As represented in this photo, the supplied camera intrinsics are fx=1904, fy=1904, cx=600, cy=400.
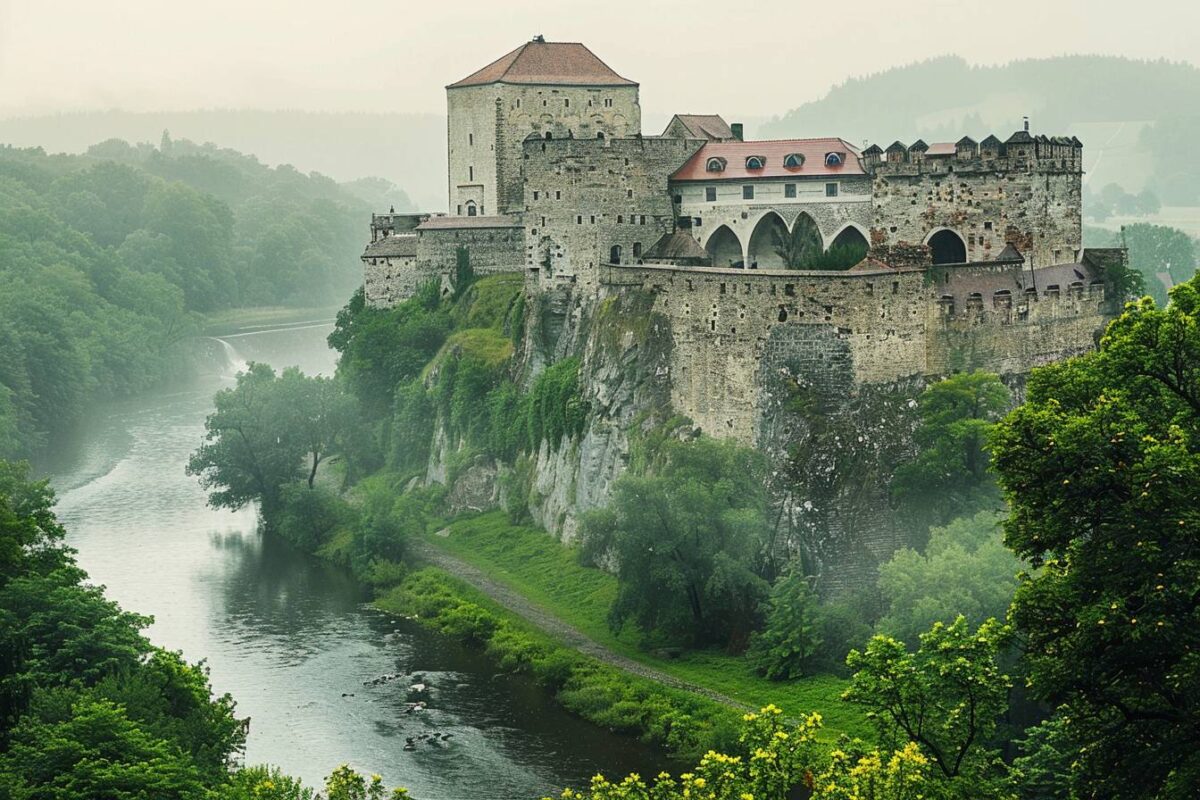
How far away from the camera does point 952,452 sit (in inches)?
2280

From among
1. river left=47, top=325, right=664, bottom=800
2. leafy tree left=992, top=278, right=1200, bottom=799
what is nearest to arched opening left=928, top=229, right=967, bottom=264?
river left=47, top=325, right=664, bottom=800

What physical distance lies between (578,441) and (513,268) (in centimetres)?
1611

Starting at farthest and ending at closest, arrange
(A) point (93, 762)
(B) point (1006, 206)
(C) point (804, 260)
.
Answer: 1. (C) point (804, 260)
2. (B) point (1006, 206)
3. (A) point (93, 762)

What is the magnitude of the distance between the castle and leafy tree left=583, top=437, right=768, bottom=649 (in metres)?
2.34

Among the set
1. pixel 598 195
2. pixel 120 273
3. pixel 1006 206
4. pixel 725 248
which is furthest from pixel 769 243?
pixel 120 273

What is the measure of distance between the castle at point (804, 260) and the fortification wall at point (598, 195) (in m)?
0.07

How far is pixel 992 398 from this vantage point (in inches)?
2315

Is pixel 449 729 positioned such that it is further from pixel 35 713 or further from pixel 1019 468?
pixel 1019 468

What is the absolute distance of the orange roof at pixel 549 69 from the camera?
86.6 m

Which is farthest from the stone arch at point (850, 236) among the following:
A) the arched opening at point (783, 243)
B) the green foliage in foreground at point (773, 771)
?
the green foliage in foreground at point (773, 771)

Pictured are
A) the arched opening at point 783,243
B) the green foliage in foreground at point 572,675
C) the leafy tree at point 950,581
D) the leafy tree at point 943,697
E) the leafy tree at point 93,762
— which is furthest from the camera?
the arched opening at point 783,243

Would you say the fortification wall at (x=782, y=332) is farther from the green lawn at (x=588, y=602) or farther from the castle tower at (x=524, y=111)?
the castle tower at (x=524, y=111)

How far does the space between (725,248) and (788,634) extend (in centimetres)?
2106

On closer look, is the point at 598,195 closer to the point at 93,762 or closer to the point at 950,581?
the point at 950,581
